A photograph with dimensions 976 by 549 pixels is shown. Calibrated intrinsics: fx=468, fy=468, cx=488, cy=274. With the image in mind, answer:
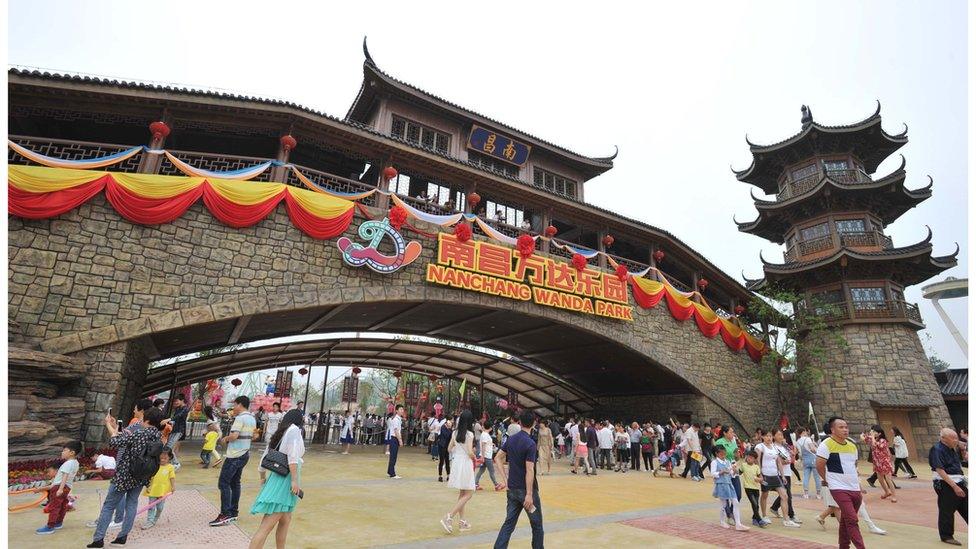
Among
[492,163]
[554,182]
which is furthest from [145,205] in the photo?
[554,182]

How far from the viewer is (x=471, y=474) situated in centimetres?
616

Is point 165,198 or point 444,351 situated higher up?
point 165,198

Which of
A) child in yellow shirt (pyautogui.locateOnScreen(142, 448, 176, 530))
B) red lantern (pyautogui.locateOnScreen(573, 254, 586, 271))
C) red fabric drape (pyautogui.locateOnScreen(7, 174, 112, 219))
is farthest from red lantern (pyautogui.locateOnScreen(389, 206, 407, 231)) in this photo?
child in yellow shirt (pyautogui.locateOnScreen(142, 448, 176, 530))

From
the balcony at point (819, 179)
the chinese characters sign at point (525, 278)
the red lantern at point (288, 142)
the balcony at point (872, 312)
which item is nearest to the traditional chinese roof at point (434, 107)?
the red lantern at point (288, 142)

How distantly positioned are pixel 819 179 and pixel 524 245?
17.7 meters

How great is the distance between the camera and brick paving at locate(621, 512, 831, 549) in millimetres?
5609

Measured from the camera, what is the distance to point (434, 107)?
1845cm

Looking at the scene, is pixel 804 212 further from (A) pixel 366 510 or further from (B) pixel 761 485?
(A) pixel 366 510

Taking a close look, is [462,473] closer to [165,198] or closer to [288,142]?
[165,198]

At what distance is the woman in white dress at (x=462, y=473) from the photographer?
19.3 ft

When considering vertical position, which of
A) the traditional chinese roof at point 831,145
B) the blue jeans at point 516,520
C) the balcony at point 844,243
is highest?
the traditional chinese roof at point 831,145

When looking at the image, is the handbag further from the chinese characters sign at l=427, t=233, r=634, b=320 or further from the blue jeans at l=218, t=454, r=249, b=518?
the chinese characters sign at l=427, t=233, r=634, b=320

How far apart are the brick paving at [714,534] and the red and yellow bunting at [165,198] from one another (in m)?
9.77

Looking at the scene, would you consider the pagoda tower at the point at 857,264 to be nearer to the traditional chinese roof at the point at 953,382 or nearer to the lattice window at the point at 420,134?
the traditional chinese roof at the point at 953,382
